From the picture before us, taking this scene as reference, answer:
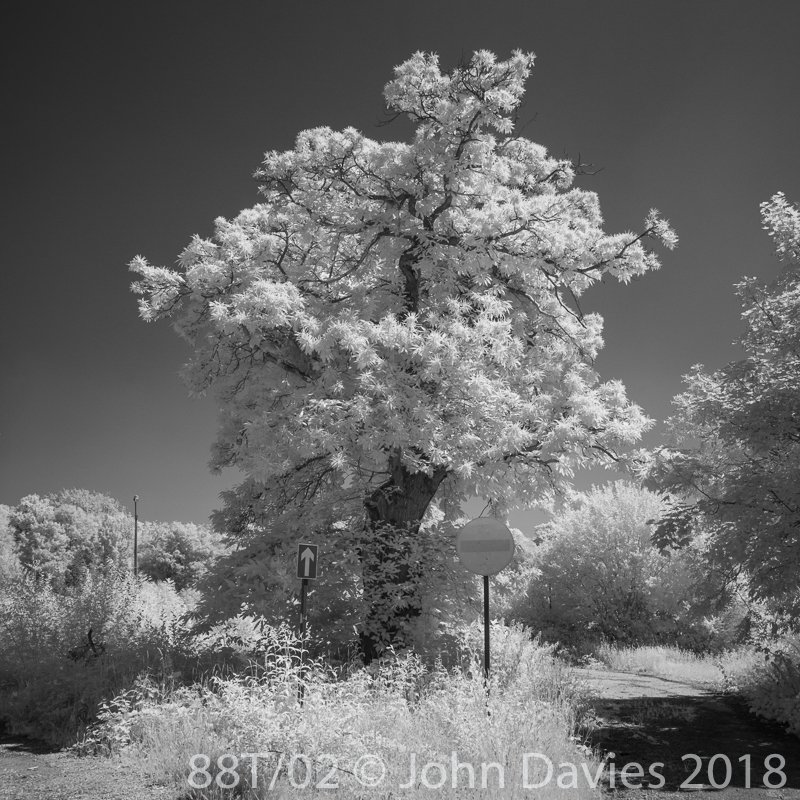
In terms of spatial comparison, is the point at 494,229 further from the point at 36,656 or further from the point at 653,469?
the point at 36,656

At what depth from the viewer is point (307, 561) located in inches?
419

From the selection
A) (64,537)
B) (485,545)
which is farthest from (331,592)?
(64,537)

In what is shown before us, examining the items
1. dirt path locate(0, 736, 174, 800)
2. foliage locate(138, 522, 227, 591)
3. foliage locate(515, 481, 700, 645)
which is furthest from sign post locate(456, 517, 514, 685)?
foliage locate(138, 522, 227, 591)

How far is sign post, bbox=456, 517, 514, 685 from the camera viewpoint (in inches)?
421

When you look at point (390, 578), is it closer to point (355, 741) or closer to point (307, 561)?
point (307, 561)

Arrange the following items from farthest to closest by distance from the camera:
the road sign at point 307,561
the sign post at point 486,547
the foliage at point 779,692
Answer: the foliage at point 779,692 → the sign post at point 486,547 → the road sign at point 307,561

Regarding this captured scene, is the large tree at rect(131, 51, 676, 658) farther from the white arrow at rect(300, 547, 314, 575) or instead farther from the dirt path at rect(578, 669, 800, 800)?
the dirt path at rect(578, 669, 800, 800)

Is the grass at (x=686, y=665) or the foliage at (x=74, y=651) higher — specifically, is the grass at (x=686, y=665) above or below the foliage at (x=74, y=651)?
below

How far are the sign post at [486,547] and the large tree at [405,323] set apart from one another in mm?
2157

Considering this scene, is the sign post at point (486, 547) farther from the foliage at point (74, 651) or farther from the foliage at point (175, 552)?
the foliage at point (175, 552)

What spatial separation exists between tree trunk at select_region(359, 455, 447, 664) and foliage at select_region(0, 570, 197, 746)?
12.0ft

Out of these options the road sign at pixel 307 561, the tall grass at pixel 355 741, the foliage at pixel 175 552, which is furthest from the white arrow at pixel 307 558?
the foliage at pixel 175 552

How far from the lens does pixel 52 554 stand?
60750 mm

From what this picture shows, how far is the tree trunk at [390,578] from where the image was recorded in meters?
13.4
